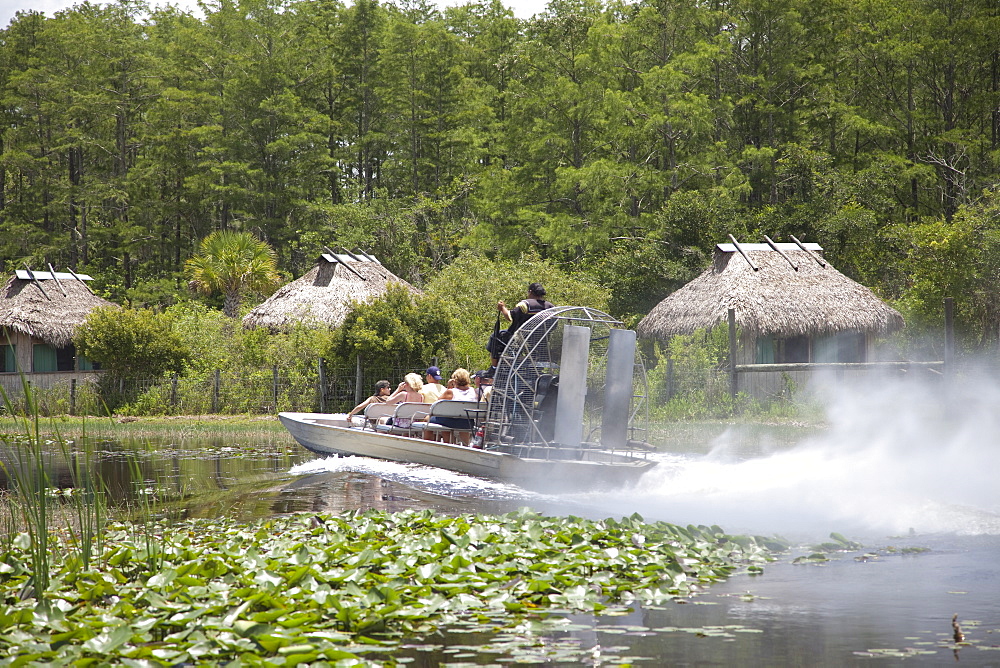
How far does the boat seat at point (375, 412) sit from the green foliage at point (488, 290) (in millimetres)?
8874

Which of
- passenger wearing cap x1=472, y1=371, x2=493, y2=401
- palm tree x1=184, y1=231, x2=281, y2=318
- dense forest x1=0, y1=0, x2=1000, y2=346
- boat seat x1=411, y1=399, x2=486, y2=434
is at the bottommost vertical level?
boat seat x1=411, y1=399, x2=486, y2=434

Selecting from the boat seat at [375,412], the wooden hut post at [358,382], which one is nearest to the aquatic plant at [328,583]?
the boat seat at [375,412]

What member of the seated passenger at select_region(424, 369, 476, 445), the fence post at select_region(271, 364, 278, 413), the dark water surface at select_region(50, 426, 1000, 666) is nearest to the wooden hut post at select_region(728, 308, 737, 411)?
the dark water surface at select_region(50, 426, 1000, 666)

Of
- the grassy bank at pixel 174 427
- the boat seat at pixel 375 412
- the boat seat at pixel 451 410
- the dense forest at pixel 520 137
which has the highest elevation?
the dense forest at pixel 520 137

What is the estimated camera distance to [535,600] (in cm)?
719

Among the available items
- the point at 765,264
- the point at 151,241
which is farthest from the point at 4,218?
the point at 765,264

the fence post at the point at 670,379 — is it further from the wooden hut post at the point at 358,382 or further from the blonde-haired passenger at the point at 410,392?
the wooden hut post at the point at 358,382

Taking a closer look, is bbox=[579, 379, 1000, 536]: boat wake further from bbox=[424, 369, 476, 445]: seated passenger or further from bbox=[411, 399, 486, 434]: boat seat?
bbox=[424, 369, 476, 445]: seated passenger

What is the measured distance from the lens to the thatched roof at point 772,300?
2728 centimetres

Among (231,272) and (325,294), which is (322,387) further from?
(231,272)

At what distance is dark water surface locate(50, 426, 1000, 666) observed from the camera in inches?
239

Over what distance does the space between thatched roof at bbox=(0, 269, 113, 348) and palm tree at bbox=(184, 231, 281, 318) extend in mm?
3617

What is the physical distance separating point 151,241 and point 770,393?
126ft

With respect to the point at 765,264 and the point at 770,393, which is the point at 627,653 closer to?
the point at 770,393
